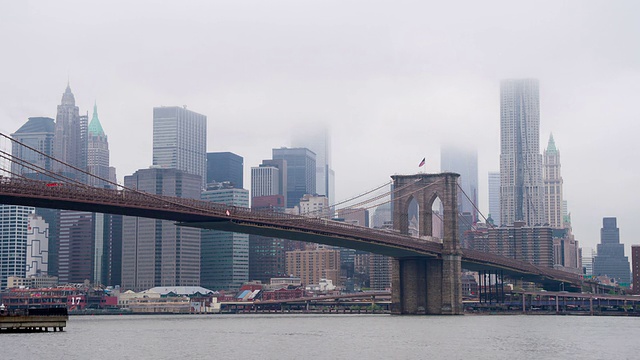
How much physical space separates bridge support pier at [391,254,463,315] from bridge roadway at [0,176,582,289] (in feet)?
6.14

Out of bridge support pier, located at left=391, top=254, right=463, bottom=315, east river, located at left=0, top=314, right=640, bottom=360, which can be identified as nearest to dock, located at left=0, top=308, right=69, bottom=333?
east river, located at left=0, top=314, right=640, bottom=360

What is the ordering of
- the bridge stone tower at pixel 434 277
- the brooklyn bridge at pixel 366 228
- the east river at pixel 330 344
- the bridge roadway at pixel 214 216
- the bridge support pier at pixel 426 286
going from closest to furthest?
the east river at pixel 330 344 < the bridge roadway at pixel 214 216 < the brooklyn bridge at pixel 366 228 < the bridge support pier at pixel 426 286 < the bridge stone tower at pixel 434 277

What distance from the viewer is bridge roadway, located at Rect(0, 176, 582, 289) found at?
76125 millimetres

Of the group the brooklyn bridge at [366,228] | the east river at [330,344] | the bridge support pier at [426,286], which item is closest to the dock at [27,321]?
the east river at [330,344]

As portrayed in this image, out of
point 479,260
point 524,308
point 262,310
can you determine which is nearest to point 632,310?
point 524,308

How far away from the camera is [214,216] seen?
8969 centimetres

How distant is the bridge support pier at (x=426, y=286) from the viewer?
115 metres

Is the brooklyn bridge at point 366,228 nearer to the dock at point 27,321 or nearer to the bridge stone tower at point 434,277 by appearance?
the bridge stone tower at point 434,277

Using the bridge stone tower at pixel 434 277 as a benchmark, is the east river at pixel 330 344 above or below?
below

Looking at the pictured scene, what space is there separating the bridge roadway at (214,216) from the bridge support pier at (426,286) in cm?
187

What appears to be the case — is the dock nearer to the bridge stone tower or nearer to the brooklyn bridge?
the brooklyn bridge

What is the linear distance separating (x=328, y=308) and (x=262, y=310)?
39.9 feet

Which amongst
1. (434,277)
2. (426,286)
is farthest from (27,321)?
(426,286)

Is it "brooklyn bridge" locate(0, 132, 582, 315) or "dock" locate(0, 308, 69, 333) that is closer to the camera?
"dock" locate(0, 308, 69, 333)
